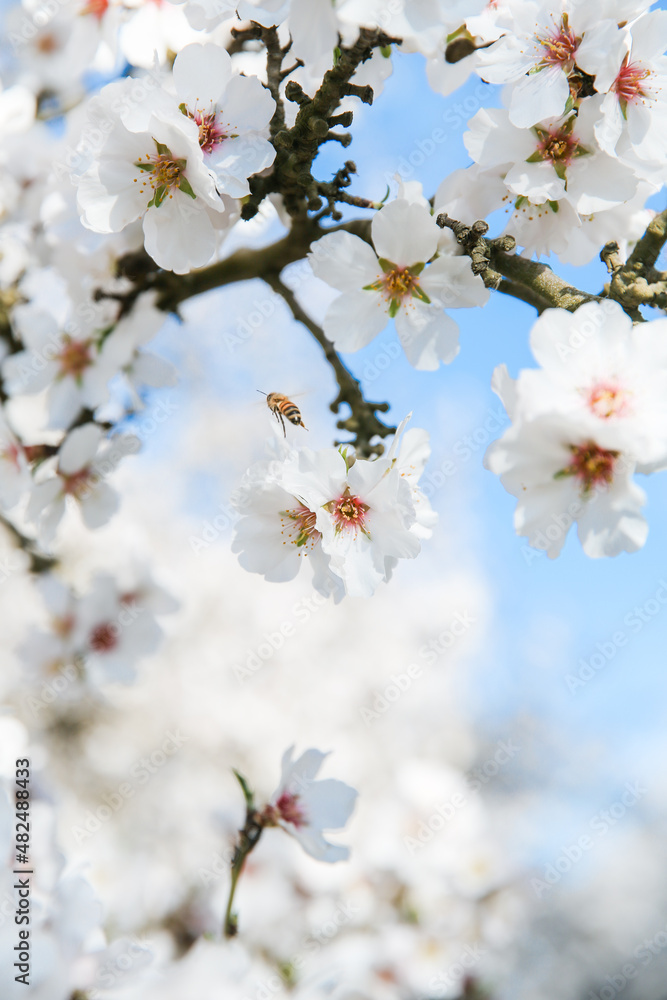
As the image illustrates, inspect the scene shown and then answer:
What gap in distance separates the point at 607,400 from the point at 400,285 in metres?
0.44

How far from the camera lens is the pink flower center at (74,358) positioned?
5.39 ft

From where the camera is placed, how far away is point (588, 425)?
686 mm

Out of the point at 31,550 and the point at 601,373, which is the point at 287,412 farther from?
the point at 31,550

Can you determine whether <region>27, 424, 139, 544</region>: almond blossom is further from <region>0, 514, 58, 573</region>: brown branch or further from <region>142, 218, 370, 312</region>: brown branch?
<region>0, 514, 58, 573</region>: brown branch

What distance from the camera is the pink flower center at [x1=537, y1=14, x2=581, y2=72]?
941 mm

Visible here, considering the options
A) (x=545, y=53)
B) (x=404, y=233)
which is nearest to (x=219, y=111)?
(x=404, y=233)

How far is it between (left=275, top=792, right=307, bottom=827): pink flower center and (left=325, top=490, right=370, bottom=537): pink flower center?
0.69 metres

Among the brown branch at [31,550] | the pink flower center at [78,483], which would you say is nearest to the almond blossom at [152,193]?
the pink flower center at [78,483]

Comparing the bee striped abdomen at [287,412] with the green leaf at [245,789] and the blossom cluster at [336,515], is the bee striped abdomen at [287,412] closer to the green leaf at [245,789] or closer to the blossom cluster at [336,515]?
the blossom cluster at [336,515]

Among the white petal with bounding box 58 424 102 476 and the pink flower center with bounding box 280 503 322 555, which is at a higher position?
the pink flower center with bounding box 280 503 322 555

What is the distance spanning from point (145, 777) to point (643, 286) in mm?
6102

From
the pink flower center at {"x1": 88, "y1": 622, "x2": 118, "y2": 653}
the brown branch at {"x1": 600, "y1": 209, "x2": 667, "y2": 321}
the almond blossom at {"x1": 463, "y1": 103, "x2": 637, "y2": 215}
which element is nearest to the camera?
the brown branch at {"x1": 600, "y1": 209, "x2": 667, "y2": 321}

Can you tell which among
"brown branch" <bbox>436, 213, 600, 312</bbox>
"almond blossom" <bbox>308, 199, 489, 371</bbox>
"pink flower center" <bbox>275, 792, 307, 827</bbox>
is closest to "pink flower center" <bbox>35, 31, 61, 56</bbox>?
"almond blossom" <bbox>308, 199, 489, 371</bbox>

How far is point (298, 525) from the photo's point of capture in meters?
1.04
